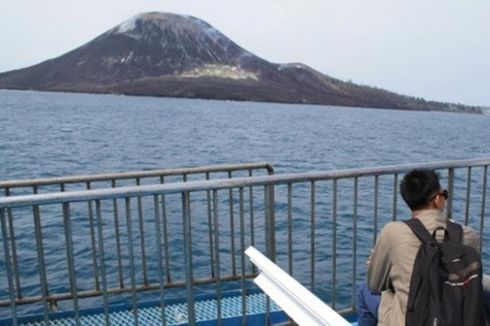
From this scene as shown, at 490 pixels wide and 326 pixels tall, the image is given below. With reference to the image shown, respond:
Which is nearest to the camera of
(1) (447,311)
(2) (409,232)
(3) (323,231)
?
(1) (447,311)

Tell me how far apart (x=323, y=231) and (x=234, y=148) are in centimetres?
2715

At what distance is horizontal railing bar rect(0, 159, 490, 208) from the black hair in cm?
107

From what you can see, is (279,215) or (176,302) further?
(279,215)

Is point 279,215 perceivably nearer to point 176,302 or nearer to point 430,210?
point 176,302

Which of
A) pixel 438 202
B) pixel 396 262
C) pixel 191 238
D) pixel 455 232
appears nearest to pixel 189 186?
pixel 191 238

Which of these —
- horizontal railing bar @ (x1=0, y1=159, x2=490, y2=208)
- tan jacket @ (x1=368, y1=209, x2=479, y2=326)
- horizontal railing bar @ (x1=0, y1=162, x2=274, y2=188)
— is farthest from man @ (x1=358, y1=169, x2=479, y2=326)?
horizontal railing bar @ (x1=0, y1=162, x2=274, y2=188)

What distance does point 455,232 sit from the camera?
264 cm

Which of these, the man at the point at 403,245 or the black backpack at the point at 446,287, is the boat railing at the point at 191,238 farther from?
the black backpack at the point at 446,287

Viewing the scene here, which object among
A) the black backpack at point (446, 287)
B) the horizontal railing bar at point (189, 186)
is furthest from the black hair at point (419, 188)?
the horizontal railing bar at point (189, 186)

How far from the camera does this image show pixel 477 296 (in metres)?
2.40

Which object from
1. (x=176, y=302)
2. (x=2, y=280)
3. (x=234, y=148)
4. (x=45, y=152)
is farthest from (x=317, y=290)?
(x=234, y=148)

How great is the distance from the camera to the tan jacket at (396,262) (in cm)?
261

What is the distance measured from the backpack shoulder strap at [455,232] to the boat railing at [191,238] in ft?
4.59

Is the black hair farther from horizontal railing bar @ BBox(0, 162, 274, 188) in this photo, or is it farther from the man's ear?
horizontal railing bar @ BBox(0, 162, 274, 188)
